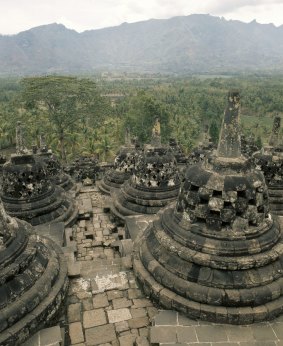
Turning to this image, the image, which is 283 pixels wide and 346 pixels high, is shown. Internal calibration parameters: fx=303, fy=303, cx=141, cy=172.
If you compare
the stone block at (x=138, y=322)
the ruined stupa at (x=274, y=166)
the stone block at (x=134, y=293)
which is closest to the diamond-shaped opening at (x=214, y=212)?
the stone block at (x=134, y=293)

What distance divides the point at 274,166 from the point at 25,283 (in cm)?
908

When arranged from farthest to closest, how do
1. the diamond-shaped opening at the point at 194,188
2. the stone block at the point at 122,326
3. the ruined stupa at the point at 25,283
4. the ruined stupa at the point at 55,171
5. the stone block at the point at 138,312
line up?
Answer: 1. the ruined stupa at the point at 55,171
2. the diamond-shaped opening at the point at 194,188
3. the stone block at the point at 138,312
4. the stone block at the point at 122,326
5. the ruined stupa at the point at 25,283

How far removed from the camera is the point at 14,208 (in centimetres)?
1082

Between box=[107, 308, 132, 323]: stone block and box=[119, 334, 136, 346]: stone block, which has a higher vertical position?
box=[107, 308, 132, 323]: stone block

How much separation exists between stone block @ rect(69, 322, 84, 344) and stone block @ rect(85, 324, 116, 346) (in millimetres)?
124

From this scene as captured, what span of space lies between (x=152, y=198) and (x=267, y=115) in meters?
76.4

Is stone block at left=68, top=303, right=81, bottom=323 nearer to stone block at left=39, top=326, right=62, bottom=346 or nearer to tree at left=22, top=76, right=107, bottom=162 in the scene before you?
stone block at left=39, top=326, right=62, bottom=346

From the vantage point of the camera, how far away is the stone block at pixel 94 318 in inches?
260

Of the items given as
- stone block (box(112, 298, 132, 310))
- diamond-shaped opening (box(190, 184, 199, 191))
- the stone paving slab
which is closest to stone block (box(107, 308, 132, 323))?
stone block (box(112, 298, 132, 310))

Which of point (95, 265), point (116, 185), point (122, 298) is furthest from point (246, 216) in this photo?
point (116, 185)

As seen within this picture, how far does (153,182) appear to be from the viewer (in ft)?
39.9

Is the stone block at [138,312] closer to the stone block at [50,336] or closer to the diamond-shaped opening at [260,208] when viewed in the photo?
the stone block at [50,336]

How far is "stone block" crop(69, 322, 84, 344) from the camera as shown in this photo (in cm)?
623

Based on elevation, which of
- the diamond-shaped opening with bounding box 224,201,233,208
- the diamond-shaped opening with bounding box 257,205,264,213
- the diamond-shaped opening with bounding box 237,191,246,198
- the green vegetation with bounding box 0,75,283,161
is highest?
the diamond-shaped opening with bounding box 237,191,246,198
